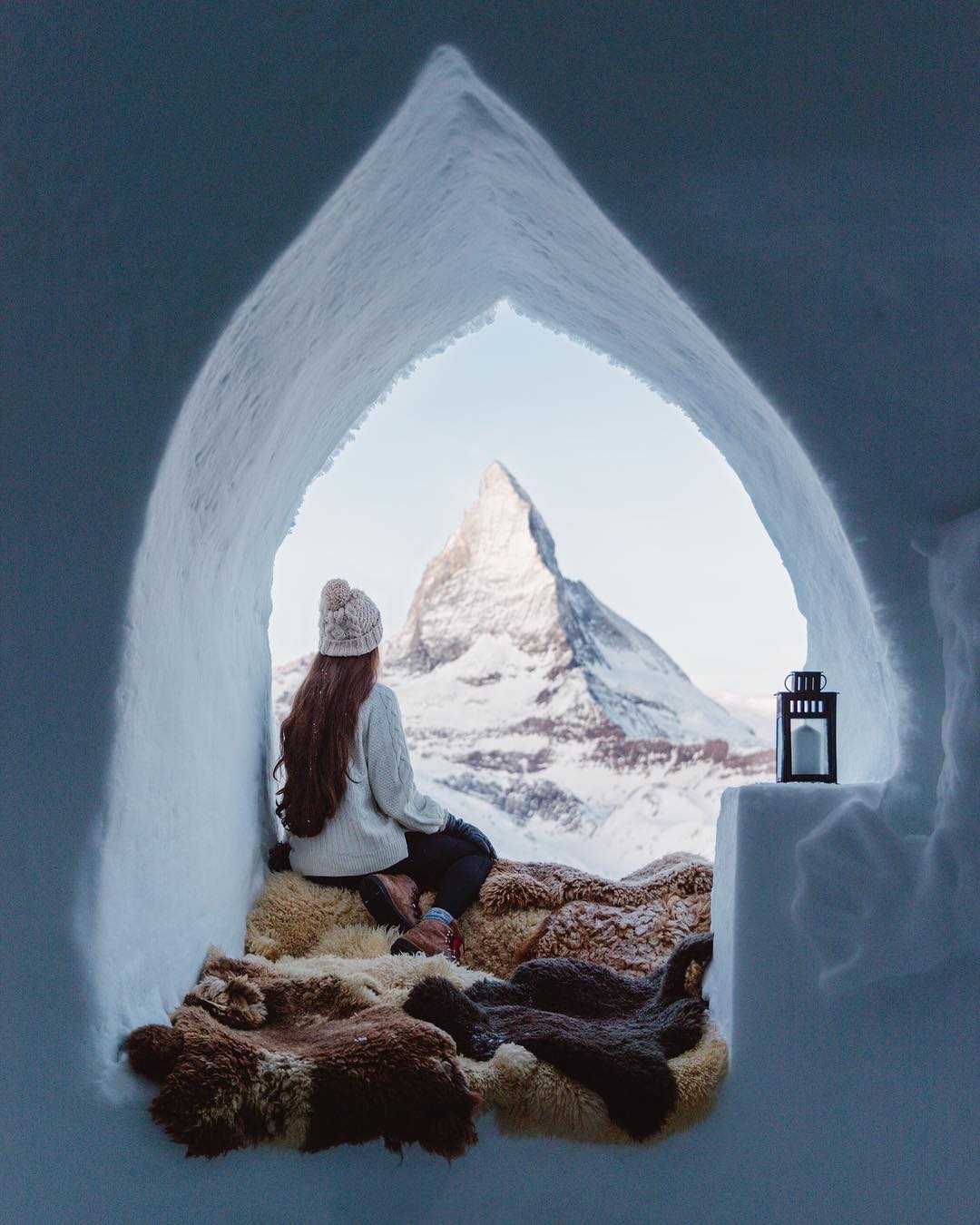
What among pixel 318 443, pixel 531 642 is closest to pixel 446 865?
pixel 318 443

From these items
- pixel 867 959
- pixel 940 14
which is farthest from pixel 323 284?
pixel 867 959

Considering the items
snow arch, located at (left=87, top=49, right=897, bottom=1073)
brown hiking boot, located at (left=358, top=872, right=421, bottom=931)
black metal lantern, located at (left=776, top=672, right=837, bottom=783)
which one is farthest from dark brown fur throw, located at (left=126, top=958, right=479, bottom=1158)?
brown hiking boot, located at (left=358, top=872, right=421, bottom=931)

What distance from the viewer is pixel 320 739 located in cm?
252

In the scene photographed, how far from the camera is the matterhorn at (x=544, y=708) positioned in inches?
251

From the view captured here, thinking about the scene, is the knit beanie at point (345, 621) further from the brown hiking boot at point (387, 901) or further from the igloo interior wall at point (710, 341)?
the igloo interior wall at point (710, 341)

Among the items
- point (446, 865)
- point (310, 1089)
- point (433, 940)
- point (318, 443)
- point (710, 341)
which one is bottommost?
point (310, 1089)

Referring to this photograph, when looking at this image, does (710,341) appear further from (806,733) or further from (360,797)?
(360,797)

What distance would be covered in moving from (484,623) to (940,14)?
217 inches

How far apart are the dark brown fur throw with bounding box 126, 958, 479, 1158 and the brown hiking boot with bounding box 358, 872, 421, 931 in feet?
2.73

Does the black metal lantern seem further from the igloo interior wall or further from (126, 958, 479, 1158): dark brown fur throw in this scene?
(126, 958, 479, 1158): dark brown fur throw

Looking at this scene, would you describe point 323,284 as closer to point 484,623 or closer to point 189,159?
Answer: point 189,159

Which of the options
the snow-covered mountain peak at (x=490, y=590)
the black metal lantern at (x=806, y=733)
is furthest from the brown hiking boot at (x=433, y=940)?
the snow-covered mountain peak at (x=490, y=590)

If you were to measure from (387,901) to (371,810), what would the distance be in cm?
21

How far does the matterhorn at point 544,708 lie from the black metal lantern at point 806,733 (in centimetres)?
437
